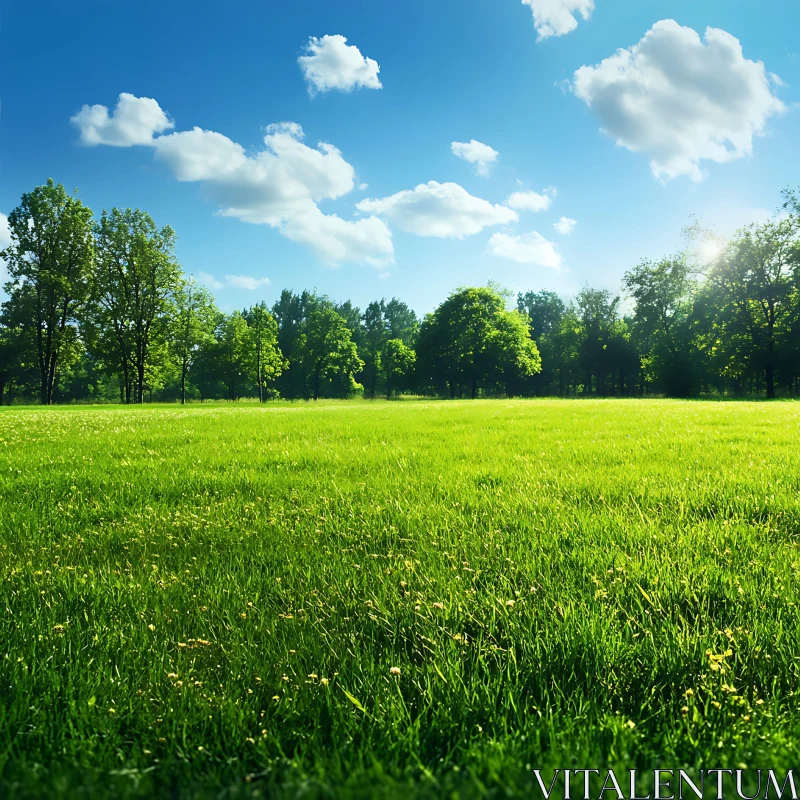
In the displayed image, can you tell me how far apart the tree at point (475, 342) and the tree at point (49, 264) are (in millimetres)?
52089

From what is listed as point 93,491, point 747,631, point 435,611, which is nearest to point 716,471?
point 747,631

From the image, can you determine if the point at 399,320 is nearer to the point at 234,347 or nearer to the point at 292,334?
the point at 292,334

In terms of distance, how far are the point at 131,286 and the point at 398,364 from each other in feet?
162

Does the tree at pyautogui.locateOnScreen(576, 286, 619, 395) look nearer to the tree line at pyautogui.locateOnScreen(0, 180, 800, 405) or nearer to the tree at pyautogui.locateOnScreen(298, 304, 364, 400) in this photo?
the tree line at pyautogui.locateOnScreen(0, 180, 800, 405)

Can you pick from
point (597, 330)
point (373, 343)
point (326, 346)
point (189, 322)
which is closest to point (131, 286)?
point (189, 322)

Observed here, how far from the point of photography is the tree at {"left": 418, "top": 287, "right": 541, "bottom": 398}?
78062mm

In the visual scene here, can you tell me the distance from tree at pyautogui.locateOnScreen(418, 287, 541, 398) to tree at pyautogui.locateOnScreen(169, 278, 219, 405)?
36608mm

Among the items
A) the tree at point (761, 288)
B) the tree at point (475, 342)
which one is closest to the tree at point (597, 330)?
the tree at point (475, 342)

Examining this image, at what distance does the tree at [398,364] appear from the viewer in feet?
306

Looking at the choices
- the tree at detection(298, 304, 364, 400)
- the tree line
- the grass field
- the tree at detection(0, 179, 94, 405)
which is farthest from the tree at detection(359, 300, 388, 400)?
the grass field

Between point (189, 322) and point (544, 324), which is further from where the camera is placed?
point (544, 324)

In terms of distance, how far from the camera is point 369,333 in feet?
370

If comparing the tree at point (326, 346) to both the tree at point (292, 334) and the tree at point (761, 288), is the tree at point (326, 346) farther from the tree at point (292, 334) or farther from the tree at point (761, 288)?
the tree at point (761, 288)

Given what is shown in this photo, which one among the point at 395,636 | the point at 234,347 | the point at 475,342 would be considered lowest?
the point at 395,636
